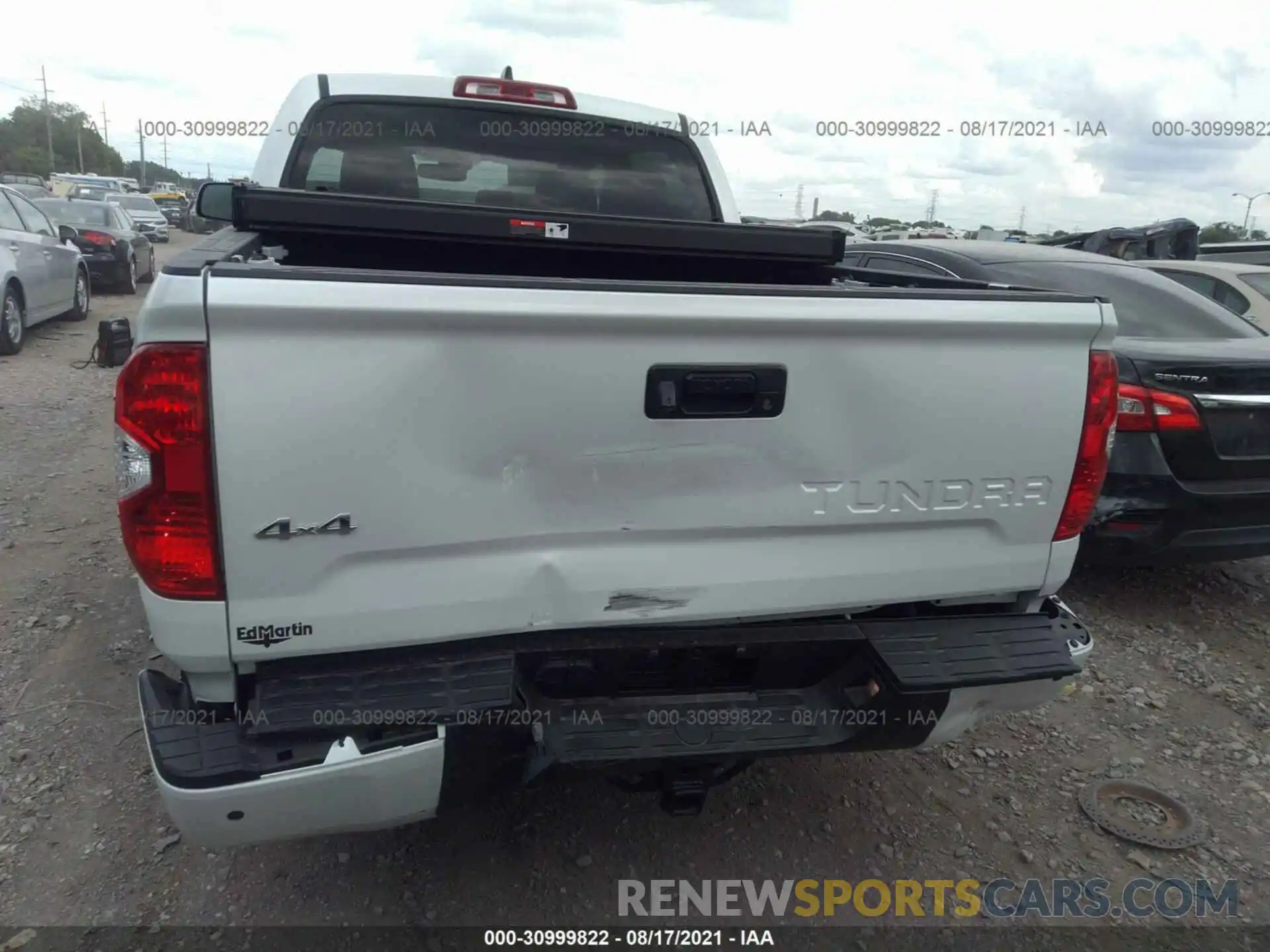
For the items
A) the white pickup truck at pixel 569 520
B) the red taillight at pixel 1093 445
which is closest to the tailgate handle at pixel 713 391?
the white pickup truck at pixel 569 520

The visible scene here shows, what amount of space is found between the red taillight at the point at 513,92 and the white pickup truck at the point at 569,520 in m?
1.64

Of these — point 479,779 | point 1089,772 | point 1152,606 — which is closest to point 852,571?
point 479,779

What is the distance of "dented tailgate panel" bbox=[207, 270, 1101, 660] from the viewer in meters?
1.81

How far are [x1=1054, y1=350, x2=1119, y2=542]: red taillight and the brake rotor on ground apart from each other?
3.94 ft

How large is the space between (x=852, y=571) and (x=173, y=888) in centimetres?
201

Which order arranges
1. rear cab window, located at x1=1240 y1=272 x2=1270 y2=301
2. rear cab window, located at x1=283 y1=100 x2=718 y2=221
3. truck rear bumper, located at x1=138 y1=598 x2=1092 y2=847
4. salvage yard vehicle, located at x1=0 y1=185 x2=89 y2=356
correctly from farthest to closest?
1. salvage yard vehicle, located at x1=0 y1=185 x2=89 y2=356
2. rear cab window, located at x1=1240 y1=272 x2=1270 y2=301
3. rear cab window, located at x1=283 y1=100 x2=718 y2=221
4. truck rear bumper, located at x1=138 y1=598 x2=1092 y2=847

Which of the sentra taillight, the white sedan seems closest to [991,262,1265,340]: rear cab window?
the white sedan

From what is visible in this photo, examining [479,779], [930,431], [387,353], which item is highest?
[387,353]

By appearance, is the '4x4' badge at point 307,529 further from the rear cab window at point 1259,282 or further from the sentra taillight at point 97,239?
the sentra taillight at point 97,239

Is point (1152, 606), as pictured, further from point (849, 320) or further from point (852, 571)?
point (849, 320)

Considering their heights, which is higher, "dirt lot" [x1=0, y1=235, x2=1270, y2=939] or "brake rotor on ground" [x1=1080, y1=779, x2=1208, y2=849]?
"brake rotor on ground" [x1=1080, y1=779, x2=1208, y2=849]

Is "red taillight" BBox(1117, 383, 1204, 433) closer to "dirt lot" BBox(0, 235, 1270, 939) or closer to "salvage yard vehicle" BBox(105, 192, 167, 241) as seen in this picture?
"dirt lot" BBox(0, 235, 1270, 939)

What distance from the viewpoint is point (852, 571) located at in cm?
229

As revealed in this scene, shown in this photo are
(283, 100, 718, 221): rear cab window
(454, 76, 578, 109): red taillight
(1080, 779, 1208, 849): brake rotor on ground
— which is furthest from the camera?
(454, 76, 578, 109): red taillight
